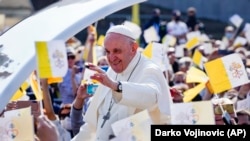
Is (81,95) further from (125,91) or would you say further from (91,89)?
(125,91)

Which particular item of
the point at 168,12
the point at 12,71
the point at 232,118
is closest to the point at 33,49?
the point at 12,71

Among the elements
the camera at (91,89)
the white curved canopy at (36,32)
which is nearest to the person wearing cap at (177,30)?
the camera at (91,89)

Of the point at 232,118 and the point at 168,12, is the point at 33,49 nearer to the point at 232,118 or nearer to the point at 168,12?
the point at 232,118

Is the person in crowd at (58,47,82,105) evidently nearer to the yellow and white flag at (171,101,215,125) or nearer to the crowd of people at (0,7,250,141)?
the crowd of people at (0,7,250,141)

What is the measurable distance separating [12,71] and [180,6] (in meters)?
23.1

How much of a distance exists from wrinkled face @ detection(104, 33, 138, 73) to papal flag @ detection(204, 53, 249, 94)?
2.97 ft

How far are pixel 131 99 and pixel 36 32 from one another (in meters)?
0.77

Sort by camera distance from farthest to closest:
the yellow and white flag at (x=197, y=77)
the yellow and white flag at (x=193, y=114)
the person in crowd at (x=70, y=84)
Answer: the person in crowd at (x=70, y=84), the yellow and white flag at (x=197, y=77), the yellow and white flag at (x=193, y=114)

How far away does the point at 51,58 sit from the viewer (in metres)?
6.39

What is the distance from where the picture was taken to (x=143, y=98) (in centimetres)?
700

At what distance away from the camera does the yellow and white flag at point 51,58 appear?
6270 mm

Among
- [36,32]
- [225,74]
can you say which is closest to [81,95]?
[36,32]

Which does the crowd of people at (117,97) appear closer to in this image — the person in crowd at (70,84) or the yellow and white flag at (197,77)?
the yellow and white flag at (197,77)

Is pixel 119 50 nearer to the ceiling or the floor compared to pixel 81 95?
nearer to the ceiling
